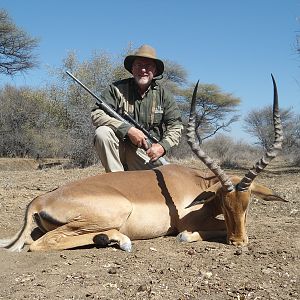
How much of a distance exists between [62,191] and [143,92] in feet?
7.01

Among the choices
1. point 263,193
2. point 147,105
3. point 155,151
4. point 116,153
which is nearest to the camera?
point 263,193

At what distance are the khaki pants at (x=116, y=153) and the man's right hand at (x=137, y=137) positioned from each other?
1.00ft

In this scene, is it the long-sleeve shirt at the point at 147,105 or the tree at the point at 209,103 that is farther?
the tree at the point at 209,103

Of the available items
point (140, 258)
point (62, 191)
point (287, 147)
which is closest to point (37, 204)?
point (62, 191)

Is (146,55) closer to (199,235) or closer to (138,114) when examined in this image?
(138,114)

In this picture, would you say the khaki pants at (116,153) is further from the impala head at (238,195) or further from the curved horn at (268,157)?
the curved horn at (268,157)

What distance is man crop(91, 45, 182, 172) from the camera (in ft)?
18.8

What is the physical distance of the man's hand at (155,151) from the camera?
17.7 feet

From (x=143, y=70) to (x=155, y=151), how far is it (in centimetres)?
110

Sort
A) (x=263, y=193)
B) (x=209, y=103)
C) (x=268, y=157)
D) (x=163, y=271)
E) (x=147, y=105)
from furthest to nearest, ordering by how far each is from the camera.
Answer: (x=209, y=103) < (x=147, y=105) < (x=263, y=193) < (x=268, y=157) < (x=163, y=271)

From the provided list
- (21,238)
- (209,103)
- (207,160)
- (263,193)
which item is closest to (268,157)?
(263,193)

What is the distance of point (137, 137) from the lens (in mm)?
5457

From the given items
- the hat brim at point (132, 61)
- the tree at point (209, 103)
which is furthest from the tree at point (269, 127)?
the hat brim at point (132, 61)

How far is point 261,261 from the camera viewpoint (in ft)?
12.0
